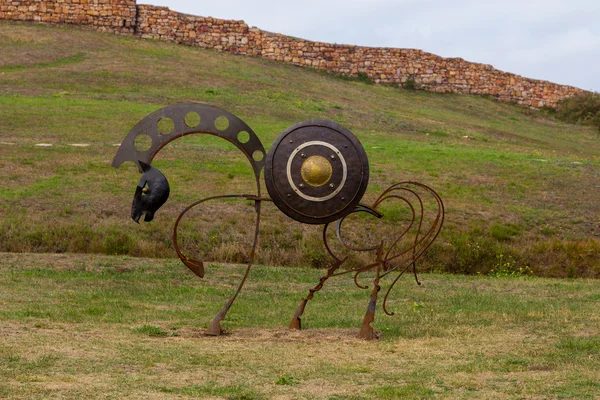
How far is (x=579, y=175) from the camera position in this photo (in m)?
25.6

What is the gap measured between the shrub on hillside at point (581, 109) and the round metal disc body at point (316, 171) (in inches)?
1386

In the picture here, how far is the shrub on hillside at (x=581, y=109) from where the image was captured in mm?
43875

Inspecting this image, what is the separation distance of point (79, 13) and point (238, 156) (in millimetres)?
18873

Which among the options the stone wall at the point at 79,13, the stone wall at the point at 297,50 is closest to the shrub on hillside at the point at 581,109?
the stone wall at the point at 297,50

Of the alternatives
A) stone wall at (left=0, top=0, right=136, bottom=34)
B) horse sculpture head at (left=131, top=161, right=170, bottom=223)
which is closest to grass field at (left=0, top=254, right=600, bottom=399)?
horse sculpture head at (left=131, top=161, right=170, bottom=223)

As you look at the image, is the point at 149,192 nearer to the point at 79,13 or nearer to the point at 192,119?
the point at 192,119

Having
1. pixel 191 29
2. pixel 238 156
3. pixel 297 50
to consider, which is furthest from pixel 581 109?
pixel 238 156

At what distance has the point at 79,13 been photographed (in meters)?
40.2

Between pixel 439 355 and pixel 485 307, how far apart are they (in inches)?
144

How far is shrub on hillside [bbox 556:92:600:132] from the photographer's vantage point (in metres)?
43.9

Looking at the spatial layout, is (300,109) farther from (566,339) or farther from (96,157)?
(566,339)

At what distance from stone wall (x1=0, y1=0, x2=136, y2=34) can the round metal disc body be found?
104ft

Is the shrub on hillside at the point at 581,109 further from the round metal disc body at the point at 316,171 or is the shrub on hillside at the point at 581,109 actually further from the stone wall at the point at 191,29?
the round metal disc body at the point at 316,171

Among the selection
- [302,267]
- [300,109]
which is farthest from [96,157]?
[300,109]
